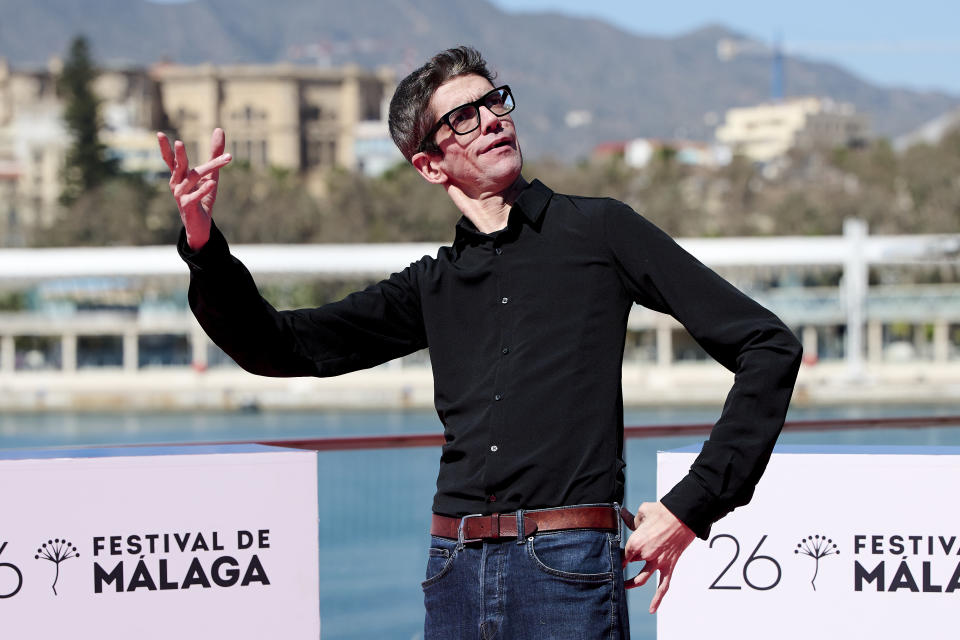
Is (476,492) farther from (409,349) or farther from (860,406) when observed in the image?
(860,406)

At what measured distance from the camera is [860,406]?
35.6 meters

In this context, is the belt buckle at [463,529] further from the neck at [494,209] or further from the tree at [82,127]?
the tree at [82,127]

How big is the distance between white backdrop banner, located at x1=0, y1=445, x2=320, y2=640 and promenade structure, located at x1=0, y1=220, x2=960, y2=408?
32.8 m

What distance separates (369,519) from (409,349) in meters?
1.82

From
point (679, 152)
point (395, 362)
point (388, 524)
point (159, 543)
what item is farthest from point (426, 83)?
point (679, 152)

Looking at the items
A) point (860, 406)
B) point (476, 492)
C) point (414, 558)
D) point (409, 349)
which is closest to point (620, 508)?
point (476, 492)

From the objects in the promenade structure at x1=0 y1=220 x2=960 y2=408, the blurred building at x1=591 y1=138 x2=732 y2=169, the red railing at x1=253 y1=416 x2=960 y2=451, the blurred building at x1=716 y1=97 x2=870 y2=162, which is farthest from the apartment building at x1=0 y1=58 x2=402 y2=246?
the red railing at x1=253 y1=416 x2=960 y2=451

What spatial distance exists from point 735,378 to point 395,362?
37.2 meters

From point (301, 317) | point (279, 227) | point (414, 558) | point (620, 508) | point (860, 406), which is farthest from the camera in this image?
point (279, 227)

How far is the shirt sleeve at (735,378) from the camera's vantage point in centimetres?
180

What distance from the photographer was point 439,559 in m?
1.99

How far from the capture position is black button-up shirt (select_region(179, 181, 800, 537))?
5.92 ft

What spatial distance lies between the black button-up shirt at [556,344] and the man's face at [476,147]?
0.17 feet

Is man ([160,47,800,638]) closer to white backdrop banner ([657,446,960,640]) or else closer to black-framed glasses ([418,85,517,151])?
black-framed glasses ([418,85,517,151])
